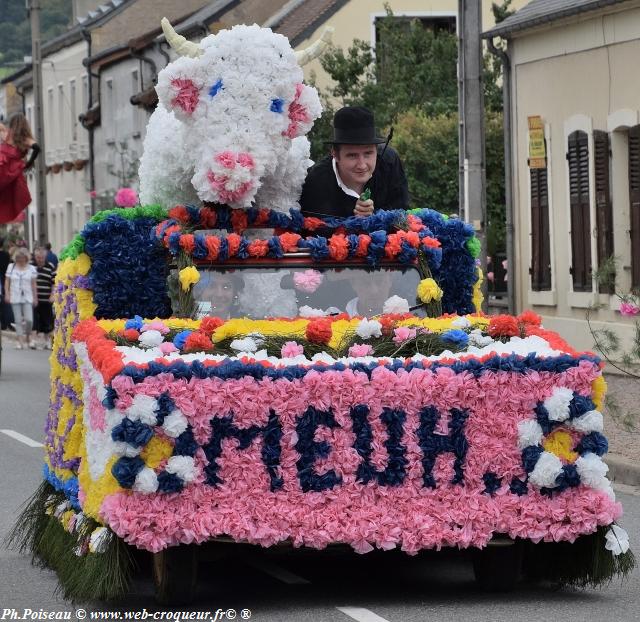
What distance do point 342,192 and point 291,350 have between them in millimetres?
2316

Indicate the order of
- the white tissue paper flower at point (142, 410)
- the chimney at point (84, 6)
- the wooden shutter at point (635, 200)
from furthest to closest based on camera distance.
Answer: the chimney at point (84, 6)
the wooden shutter at point (635, 200)
the white tissue paper flower at point (142, 410)

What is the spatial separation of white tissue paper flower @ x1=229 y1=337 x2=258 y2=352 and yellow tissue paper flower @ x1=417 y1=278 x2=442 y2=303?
1476mm

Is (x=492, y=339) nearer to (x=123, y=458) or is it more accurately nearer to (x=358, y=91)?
(x=123, y=458)

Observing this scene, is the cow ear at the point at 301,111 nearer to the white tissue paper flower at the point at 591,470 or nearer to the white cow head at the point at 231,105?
the white cow head at the point at 231,105

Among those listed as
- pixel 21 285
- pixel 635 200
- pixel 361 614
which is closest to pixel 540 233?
pixel 635 200

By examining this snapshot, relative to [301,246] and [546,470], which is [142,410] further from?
[301,246]

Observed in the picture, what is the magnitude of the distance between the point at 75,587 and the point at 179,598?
49cm

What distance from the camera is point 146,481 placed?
7484 mm

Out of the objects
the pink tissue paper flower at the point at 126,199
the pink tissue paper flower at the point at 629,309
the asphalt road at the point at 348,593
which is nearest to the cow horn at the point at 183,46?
the pink tissue paper flower at the point at 126,199

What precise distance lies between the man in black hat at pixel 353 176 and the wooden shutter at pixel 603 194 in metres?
13.7

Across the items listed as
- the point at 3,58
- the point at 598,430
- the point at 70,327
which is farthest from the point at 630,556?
the point at 3,58

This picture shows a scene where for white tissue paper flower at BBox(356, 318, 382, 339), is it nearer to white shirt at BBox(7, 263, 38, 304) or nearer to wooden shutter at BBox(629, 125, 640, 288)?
wooden shutter at BBox(629, 125, 640, 288)

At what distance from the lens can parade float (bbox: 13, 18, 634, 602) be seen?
25.0ft

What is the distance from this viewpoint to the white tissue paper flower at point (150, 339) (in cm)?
827
